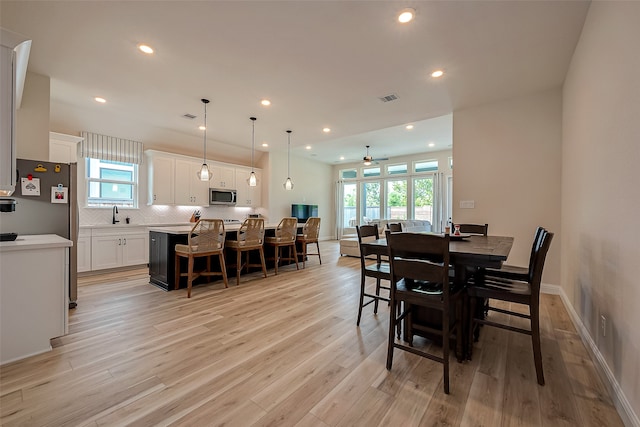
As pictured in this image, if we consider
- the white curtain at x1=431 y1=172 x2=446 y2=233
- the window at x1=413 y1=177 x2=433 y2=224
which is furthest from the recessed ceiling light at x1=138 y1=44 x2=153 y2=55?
the window at x1=413 y1=177 x2=433 y2=224

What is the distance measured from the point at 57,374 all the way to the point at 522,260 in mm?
5143

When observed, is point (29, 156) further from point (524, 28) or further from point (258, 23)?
point (524, 28)

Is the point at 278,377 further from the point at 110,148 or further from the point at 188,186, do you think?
the point at 110,148

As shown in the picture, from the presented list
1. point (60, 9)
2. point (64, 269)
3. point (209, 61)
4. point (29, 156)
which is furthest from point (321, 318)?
point (29, 156)

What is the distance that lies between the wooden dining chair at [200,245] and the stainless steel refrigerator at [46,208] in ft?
3.70

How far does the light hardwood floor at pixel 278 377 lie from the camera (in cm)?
148

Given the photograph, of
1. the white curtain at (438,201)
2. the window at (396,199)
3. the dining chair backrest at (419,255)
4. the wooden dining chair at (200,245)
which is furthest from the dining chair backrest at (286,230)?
the window at (396,199)

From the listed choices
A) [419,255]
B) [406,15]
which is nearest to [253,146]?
[406,15]

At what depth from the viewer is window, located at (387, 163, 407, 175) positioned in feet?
30.5

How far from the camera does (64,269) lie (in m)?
2.23

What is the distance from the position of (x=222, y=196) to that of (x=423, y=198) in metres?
6.14

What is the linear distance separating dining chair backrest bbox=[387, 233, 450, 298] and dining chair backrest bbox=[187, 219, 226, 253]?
2.70m

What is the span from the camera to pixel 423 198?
345 inches

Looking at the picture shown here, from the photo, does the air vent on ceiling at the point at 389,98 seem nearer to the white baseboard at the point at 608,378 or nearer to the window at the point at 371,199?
the white baseboard at the point at 608,378
